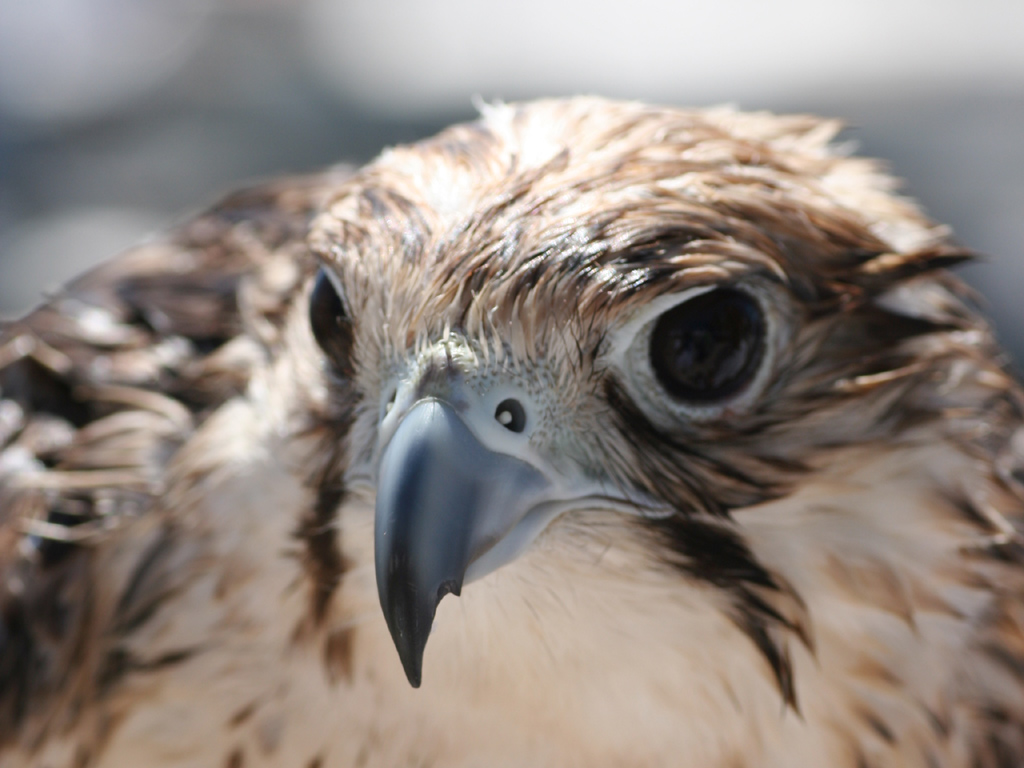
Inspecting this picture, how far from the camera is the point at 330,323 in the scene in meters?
1.58

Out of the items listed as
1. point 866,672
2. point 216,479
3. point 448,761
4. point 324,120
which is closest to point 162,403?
point 216,479

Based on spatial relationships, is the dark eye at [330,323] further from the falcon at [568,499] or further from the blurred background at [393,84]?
the blurred background at [393,84]

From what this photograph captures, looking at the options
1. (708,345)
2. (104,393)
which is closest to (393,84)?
(104,393)

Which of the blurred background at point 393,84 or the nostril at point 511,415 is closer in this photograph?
the nostril at point 511,415

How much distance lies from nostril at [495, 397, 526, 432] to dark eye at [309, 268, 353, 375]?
10.9 inches

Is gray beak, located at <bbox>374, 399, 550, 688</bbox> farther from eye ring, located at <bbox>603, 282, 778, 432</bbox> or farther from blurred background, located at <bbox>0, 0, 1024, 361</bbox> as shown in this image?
blurred background, located at <bbox>0, 0, 1024, 361</bbox>

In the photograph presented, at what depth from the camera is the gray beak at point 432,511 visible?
1233 millimetres

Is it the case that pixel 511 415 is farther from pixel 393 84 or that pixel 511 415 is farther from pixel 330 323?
pixel 393 84

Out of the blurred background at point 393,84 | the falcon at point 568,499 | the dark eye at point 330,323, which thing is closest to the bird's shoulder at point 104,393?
the falcon at point 568,499

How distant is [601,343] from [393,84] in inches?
228

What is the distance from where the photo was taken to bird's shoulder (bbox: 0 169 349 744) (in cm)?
191

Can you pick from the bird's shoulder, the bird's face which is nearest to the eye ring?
the bird's face

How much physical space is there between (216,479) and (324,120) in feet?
17.4

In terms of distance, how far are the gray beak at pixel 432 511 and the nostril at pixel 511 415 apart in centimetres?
4
